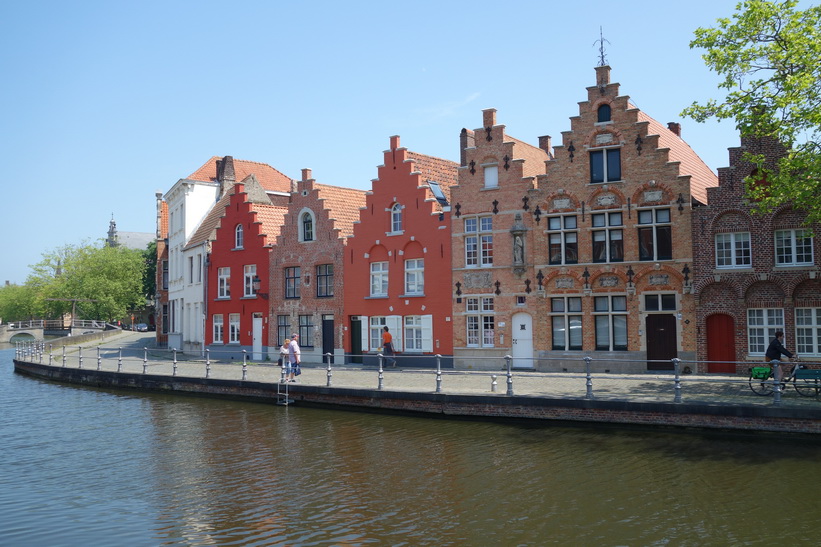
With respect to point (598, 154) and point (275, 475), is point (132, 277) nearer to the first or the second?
point (598, 154)

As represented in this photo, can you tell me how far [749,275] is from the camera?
922 inches

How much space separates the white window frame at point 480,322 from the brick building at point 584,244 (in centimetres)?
4

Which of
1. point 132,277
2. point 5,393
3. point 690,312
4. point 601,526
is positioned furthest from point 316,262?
point 132,277

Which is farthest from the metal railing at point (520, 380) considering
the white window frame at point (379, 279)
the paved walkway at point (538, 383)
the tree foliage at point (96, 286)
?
the tree foliage at point (96, 286)

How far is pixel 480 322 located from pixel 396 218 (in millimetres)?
6431

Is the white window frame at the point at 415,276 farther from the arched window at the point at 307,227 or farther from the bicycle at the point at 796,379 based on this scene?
the bicycle at the point at 796,379

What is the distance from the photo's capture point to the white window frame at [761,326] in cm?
2319

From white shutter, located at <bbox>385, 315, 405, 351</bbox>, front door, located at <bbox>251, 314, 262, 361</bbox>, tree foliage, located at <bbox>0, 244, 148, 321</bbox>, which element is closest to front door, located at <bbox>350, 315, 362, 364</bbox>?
white shutter, located at <bbox>385, 315, 405, 351</bbox>

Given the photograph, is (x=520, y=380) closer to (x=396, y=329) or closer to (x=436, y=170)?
(x=396, y=329)

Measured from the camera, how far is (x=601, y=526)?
1070 centimetres

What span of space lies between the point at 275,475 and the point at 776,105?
1531 cm

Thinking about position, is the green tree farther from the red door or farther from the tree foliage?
the tree foliage

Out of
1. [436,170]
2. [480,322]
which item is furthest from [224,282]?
[480,322]

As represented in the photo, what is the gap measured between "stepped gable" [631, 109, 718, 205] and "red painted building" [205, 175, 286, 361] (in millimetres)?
19723
